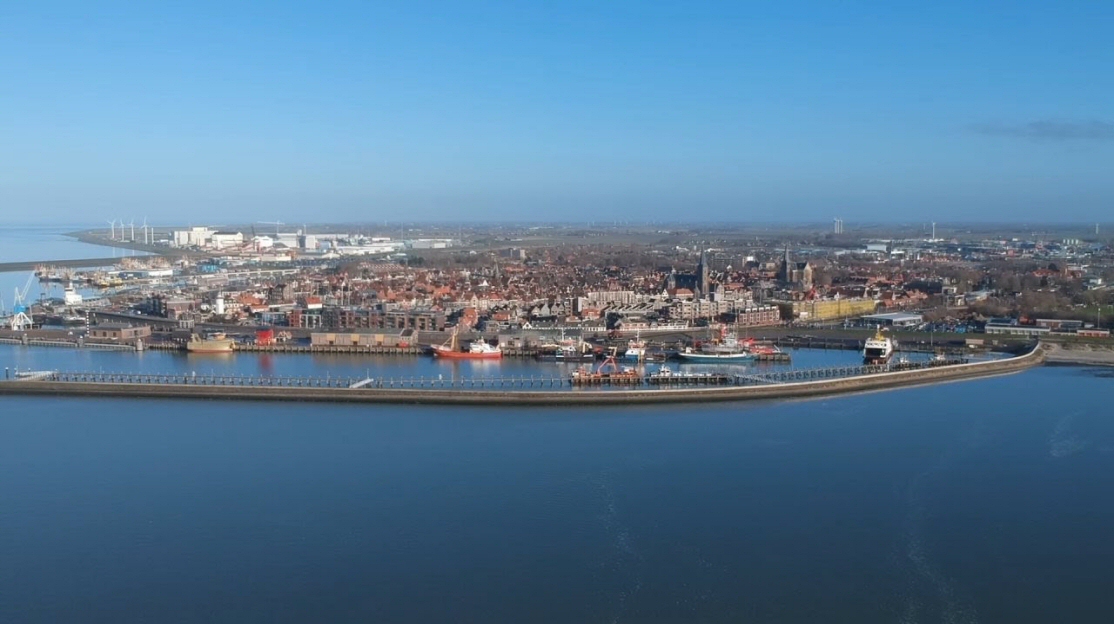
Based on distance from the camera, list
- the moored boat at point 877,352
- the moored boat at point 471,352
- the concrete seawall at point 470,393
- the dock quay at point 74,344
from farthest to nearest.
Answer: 1. the dock quay at point 74,344
2. the moored boat at point 471,352
3. the moored boat at point 877,352
4. the concrete seawall at point 470,393

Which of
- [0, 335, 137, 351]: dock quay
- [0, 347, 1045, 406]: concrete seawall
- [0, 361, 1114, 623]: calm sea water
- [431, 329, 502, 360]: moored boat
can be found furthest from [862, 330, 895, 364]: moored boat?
[0, 335, 137, 351]: dock quay

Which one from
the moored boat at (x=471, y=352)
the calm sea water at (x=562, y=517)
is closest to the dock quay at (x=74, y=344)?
the moored boat at (x=471, y=352)

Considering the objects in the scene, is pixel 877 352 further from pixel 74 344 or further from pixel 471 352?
pixel 74 344

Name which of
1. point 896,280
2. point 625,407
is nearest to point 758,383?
point 625,407

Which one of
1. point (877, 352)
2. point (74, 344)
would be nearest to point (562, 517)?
point (877, 352)

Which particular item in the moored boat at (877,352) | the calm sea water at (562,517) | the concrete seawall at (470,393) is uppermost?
the moored boat at (877,352)

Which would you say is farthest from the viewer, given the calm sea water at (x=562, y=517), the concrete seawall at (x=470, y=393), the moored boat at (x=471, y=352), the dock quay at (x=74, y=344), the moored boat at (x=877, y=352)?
the dock quay at (x=74, y=344)

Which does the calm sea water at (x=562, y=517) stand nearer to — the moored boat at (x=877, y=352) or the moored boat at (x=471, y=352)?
the moored boat at (x=877, y=352)

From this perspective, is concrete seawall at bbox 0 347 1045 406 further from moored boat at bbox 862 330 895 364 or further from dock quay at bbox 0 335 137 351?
dock quay at bbox 0 335 137 351

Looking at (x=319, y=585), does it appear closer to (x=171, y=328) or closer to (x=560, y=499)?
(x=560, y=499)
